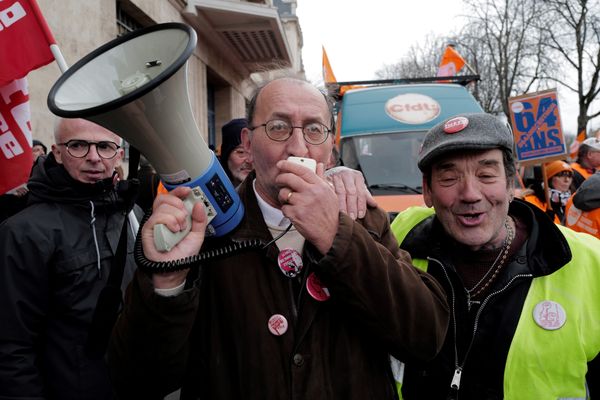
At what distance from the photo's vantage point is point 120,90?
1.25 m

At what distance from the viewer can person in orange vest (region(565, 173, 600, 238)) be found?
11.7 feet

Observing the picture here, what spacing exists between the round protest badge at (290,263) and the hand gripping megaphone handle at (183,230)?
0.25 m

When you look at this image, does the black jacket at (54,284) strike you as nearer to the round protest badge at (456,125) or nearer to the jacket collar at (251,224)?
the jacket collar at (251,224)

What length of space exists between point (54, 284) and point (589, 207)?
3.89m

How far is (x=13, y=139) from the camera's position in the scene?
2.52m

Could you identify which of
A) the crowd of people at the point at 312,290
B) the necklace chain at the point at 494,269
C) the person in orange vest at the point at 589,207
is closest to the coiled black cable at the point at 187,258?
the crowd of people at the point at 312,290

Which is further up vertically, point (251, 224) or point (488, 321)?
point (251, 224)

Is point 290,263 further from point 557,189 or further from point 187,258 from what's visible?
point 557,189

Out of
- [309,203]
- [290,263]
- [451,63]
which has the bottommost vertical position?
[451,63]

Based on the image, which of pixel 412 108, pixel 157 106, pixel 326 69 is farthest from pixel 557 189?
pixel 157 106

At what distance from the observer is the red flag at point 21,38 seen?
2.43 metres

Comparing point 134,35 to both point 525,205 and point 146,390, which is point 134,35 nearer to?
point 146,390

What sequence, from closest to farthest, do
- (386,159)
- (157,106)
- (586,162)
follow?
(157,106) → (386,159) → (586,162)

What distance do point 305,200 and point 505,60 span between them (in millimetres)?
22260
